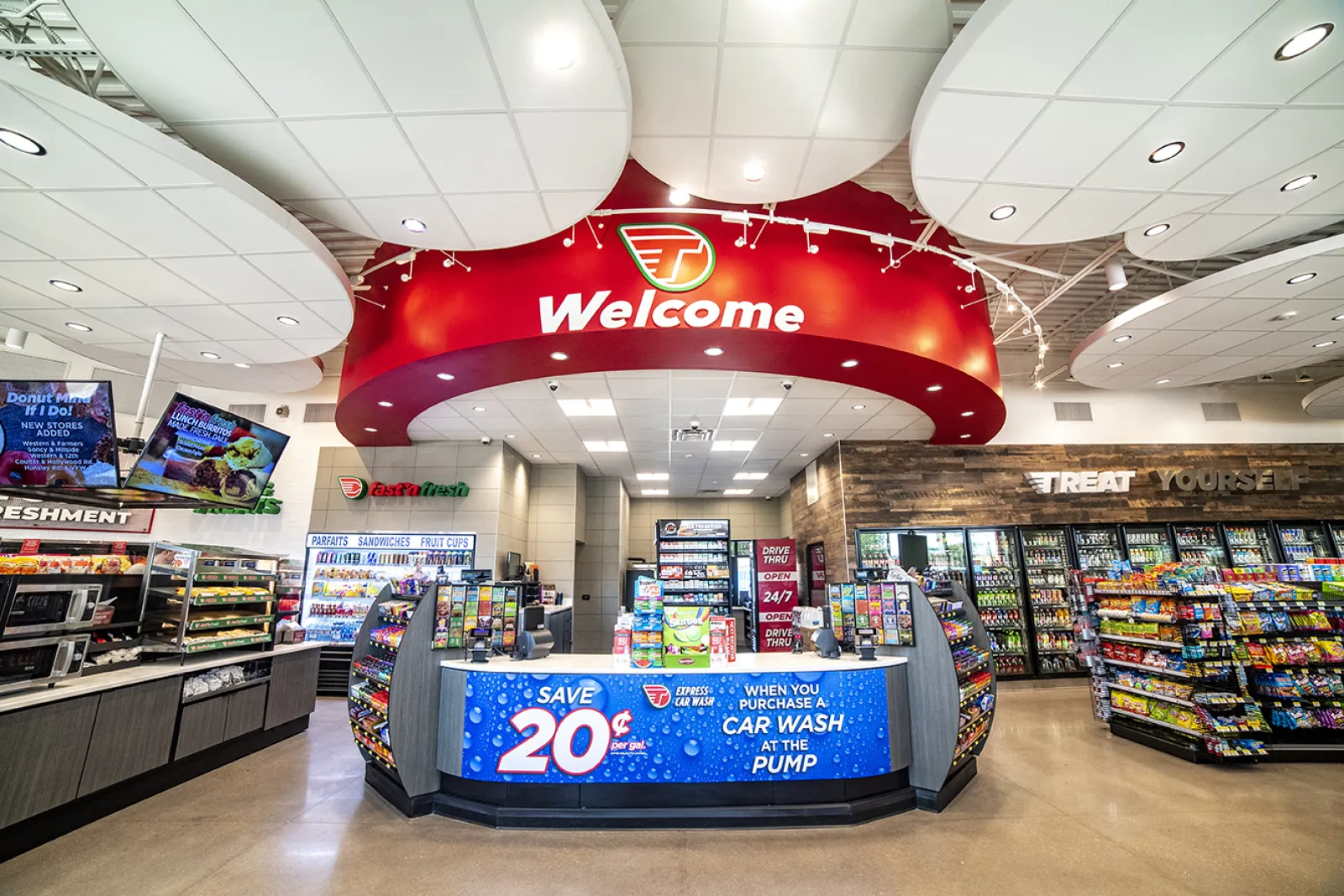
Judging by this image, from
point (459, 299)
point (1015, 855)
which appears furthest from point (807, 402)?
point (1015, 855)

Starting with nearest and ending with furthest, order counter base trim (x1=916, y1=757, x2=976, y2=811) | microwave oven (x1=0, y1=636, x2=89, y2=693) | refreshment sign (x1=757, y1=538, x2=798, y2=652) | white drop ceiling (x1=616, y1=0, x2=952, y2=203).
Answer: white drop ceiling (x1=616, y1=0, x2=952, y2=203) → microwave oven (x1=0, y1=636, x2=89, y2=693) → counter base trim (x1=916, y1=757, x2=976, y2=811) → refreshment sign (x1=757, y1=538, x2=798, y2=652)

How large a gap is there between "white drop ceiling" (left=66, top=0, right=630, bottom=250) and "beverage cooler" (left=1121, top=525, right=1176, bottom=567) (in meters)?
9.90

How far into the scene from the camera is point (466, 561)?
27.4ft

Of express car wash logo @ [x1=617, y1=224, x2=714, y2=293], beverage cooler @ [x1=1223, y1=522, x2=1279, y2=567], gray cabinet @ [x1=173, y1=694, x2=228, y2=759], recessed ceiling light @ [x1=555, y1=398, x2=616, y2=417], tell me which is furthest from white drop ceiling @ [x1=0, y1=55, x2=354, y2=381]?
beverage cooler @ [x1=1223, y1=522, x2=1279, y2=567]

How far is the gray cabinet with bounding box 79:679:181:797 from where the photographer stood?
3668mm

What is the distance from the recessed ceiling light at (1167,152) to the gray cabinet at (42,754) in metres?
7.51

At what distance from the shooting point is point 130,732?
12.9ft

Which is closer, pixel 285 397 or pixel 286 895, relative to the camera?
pixel 286 895

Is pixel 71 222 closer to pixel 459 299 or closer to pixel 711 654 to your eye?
pixel 459 299

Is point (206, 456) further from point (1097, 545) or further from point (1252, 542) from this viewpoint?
point (1252, 542)

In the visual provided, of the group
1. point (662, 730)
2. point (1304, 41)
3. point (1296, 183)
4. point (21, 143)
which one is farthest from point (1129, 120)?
point (21, 143)

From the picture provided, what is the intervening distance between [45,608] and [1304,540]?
1546 cm

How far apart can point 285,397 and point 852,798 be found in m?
9.88

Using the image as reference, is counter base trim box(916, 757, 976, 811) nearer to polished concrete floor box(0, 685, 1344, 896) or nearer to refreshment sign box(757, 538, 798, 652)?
polished concrete floor box(0, 685, 1344, 896)
